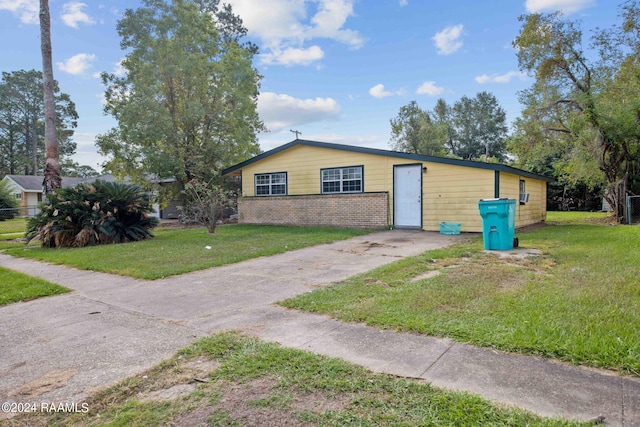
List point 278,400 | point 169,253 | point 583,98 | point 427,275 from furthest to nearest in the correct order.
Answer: point 583,98
point 169,253
point 427,275
point 278,400

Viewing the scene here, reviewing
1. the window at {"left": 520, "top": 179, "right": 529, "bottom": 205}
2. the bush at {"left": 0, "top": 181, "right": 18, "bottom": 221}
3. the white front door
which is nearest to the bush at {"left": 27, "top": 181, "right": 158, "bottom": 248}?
the white front door

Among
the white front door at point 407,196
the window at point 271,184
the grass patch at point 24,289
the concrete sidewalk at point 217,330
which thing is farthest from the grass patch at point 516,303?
the window at point 271,184

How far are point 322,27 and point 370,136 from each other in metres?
20.3

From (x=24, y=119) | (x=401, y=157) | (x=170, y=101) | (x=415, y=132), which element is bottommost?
(x=401, y=157)

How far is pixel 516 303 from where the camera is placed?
13.5 ft

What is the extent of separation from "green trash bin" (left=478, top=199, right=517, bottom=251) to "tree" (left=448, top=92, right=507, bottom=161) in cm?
4307

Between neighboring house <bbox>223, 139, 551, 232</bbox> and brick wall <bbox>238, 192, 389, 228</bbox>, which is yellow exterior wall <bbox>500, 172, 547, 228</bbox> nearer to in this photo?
neighboring house <bbox>223, 139, 551, 232</bbox>

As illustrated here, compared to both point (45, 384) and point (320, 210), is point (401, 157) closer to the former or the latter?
point (320, 210)

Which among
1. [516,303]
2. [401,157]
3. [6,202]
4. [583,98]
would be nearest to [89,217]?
[401,157]

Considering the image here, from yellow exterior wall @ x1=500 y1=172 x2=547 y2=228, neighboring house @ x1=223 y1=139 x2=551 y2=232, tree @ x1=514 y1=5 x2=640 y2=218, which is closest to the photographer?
neighboring house @ x1=223 y1=139 x2=551 y2=232

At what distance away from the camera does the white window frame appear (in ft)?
55.5

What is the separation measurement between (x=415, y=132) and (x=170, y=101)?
2122cm

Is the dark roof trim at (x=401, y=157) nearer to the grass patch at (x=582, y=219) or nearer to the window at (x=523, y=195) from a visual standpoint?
the window at (x=523, y=195)

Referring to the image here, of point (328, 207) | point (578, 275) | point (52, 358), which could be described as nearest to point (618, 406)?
point (578, 275)
